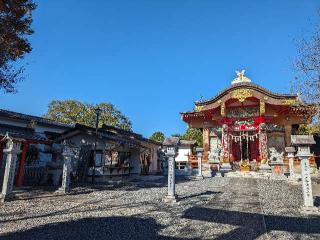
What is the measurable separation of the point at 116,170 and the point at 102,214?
11.9 meters

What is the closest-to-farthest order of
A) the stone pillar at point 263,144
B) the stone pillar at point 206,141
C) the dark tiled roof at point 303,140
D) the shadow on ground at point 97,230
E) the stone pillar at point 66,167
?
the shadow on ground at point 97,230 → the dark tiled roof at point 303,140 → the stone pillar at point 66,167 → the stone pillar at point 263,144 → the stone pillar at point 206,141

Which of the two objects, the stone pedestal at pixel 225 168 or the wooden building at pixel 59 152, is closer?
the wooden building at pixel 59 152

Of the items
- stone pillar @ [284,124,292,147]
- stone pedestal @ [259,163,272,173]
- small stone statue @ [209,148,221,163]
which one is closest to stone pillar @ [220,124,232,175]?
small stone statue @ [209,148,221,163]

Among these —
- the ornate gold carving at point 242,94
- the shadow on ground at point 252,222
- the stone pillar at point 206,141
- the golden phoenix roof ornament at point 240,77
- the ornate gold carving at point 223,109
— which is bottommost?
the shadow on ground at point 252,222

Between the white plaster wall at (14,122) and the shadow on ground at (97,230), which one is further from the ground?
the white plaster wall at (14,122)

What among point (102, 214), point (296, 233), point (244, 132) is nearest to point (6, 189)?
point (102, 214)

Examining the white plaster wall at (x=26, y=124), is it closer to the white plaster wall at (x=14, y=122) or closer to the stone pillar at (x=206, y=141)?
the white plaster wall at (x=14, y=122)

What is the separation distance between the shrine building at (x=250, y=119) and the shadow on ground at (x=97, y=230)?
20165mm

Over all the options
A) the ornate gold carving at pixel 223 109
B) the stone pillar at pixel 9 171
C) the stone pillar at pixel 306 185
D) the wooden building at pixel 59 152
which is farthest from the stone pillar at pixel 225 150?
the stone pillar at pixel 9 171

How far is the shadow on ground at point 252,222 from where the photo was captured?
565 cm

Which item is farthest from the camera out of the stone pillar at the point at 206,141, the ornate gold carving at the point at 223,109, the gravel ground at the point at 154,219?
the stone pillar at the point at 206,141

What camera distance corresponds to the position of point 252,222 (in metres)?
6.45

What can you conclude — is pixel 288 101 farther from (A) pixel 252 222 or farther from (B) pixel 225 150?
(A) pixel 252 222

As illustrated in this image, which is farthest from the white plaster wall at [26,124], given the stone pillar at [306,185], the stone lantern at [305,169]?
the stone pillar at [306,185]
